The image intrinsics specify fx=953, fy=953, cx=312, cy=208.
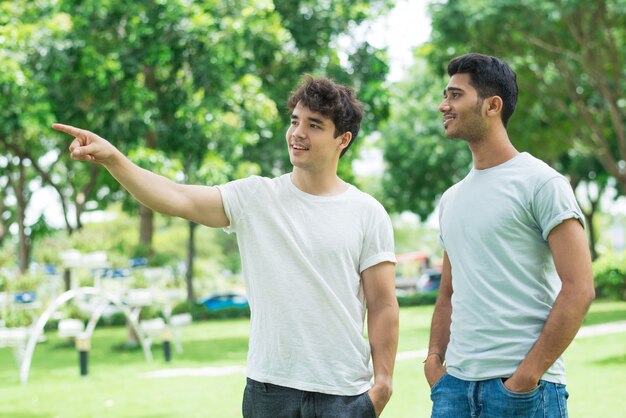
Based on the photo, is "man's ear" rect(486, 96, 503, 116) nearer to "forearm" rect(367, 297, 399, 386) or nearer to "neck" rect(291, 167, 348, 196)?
"neck" rect(291, 167, 348, 196)

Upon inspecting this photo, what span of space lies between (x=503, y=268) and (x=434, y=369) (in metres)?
0.51

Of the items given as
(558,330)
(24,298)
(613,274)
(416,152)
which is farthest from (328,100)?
(416,152)

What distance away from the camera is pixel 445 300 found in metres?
3.65

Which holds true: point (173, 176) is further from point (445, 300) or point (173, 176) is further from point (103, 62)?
point (445, 300)

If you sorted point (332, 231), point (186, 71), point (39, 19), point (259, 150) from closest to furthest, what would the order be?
1. point (332, 231)
2. point (186, 71)
3. point (39, 19)
4. point (259, 150)

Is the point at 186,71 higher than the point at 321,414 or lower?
higher

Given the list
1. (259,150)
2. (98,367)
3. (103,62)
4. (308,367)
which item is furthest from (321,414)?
(259,150)

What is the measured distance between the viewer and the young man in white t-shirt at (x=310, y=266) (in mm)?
3363

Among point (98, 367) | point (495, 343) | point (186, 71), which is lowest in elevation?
point (98, 367)

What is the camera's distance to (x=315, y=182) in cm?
354

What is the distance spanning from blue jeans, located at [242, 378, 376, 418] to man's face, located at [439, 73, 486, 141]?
1.03 m

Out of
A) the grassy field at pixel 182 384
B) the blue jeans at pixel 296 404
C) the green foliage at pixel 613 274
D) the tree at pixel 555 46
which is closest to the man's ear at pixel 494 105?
the blue jeans at pixel 296 404

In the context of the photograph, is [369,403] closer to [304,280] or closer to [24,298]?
[304,280]

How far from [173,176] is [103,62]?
2380mm
